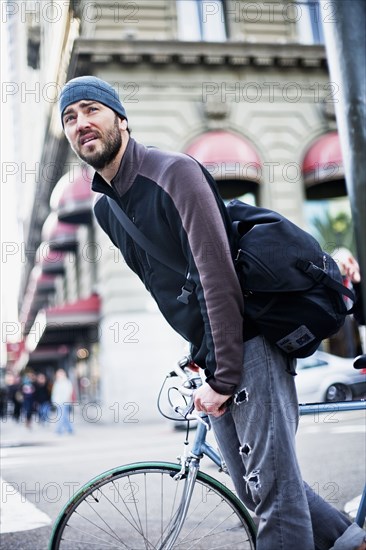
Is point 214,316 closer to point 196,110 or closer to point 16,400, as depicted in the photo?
point 196,110

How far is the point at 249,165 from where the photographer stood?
16969 millimetres

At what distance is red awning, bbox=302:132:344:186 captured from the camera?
1725cm

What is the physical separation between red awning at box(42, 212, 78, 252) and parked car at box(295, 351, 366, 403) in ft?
65.5

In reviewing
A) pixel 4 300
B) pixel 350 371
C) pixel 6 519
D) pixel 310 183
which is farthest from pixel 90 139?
pixel 4 300

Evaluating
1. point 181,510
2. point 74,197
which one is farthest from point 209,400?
point 74,197

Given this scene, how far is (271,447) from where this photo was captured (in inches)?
87.4

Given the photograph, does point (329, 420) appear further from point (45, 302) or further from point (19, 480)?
point (45, 302)

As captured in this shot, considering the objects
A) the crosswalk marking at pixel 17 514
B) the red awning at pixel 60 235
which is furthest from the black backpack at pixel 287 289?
the red awning at pixel 60 235

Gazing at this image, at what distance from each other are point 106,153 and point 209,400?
966 mm

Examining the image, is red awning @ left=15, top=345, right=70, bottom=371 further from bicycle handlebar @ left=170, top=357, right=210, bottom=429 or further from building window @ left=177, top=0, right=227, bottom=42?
bicycle handlebar @ left=170, top=357, right=210, bottom=429

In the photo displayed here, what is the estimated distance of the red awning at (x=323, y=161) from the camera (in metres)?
17.2

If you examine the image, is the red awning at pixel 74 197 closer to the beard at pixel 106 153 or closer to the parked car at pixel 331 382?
the parked car at pixel 331 382

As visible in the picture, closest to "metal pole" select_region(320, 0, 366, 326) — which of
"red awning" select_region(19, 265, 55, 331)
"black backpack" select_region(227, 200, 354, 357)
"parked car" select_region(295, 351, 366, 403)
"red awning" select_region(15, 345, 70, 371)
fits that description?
"black backpack" select_region(227, 200, 354, 357)

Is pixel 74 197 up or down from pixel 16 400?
up
